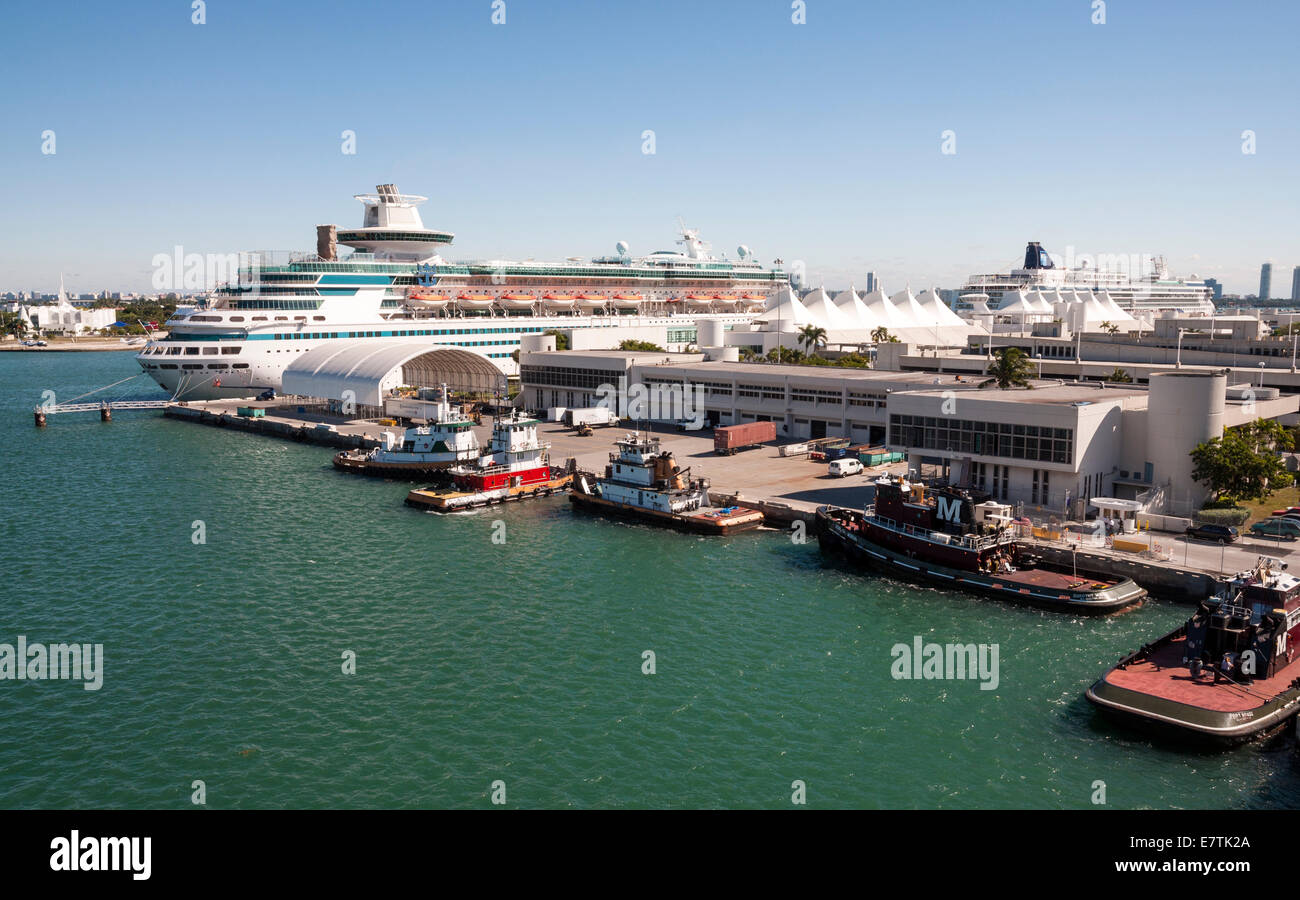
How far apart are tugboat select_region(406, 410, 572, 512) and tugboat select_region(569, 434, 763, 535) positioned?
10.2ft

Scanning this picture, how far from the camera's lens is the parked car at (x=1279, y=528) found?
2920 centimetres

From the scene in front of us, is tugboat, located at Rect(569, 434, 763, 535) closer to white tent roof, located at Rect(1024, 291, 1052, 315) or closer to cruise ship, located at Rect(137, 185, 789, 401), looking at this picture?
cruise ship, located at Rect(137, 185, 789, 401)

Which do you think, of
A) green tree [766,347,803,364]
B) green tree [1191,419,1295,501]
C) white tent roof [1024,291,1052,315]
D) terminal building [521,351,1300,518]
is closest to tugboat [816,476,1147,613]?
terminal building [521,351,1300,518]

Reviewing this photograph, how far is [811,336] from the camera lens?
70938 millimetres

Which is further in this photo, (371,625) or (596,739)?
(371,625)

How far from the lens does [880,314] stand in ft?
297

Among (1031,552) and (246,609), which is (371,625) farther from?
(1031,552)

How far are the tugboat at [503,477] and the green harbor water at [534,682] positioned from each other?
409 cm

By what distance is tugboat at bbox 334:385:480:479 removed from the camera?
45.8 meters

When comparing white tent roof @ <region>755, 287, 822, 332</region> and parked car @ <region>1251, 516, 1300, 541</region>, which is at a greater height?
white tent roof @ <region>755, 287, 822, 332</region>

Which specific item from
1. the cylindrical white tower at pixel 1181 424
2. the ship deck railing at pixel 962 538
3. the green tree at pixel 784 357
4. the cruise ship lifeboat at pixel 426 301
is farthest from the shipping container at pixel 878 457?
the cruise ship lifeboat at pixel 426 301

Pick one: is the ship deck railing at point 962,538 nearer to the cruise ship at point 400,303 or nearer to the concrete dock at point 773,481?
the concrete dock at point 773,481

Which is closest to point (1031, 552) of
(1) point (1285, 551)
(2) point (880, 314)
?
(1) point (1285, 551)
